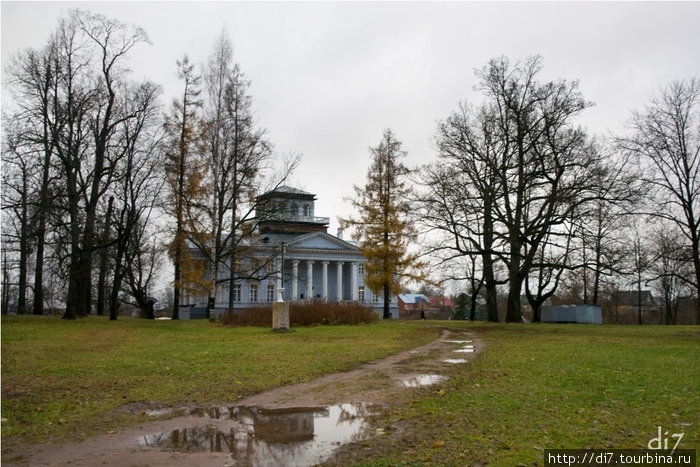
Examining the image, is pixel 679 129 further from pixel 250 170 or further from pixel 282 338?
pixel 250 170

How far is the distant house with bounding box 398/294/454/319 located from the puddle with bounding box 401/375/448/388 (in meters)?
55.9

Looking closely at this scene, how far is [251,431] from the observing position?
6.43 meters

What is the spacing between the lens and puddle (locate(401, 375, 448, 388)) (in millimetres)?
9344

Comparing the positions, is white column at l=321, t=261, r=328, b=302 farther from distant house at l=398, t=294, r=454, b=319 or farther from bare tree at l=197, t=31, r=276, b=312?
bare tree at l=197, t=31, r=276, b=312

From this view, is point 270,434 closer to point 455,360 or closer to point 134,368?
point 134,368

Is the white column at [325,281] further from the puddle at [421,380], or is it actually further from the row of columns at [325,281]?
the puddle at [421,380]

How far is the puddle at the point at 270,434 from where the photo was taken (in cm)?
552

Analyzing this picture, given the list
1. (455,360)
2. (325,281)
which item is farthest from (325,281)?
(455,360)

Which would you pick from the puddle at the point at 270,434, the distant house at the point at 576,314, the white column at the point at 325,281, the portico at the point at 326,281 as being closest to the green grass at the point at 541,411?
the puddle at the point at 270,434

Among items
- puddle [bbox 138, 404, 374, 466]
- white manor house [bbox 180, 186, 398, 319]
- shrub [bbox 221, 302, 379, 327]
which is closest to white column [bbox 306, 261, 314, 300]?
white manor house [bbox 180, 186, 398, 319]

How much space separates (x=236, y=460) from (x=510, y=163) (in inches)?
951

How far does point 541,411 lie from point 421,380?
3172 millimetres

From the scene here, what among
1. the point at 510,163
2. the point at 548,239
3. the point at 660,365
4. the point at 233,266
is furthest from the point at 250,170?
the point at 660,365

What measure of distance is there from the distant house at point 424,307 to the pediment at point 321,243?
12392 mm
